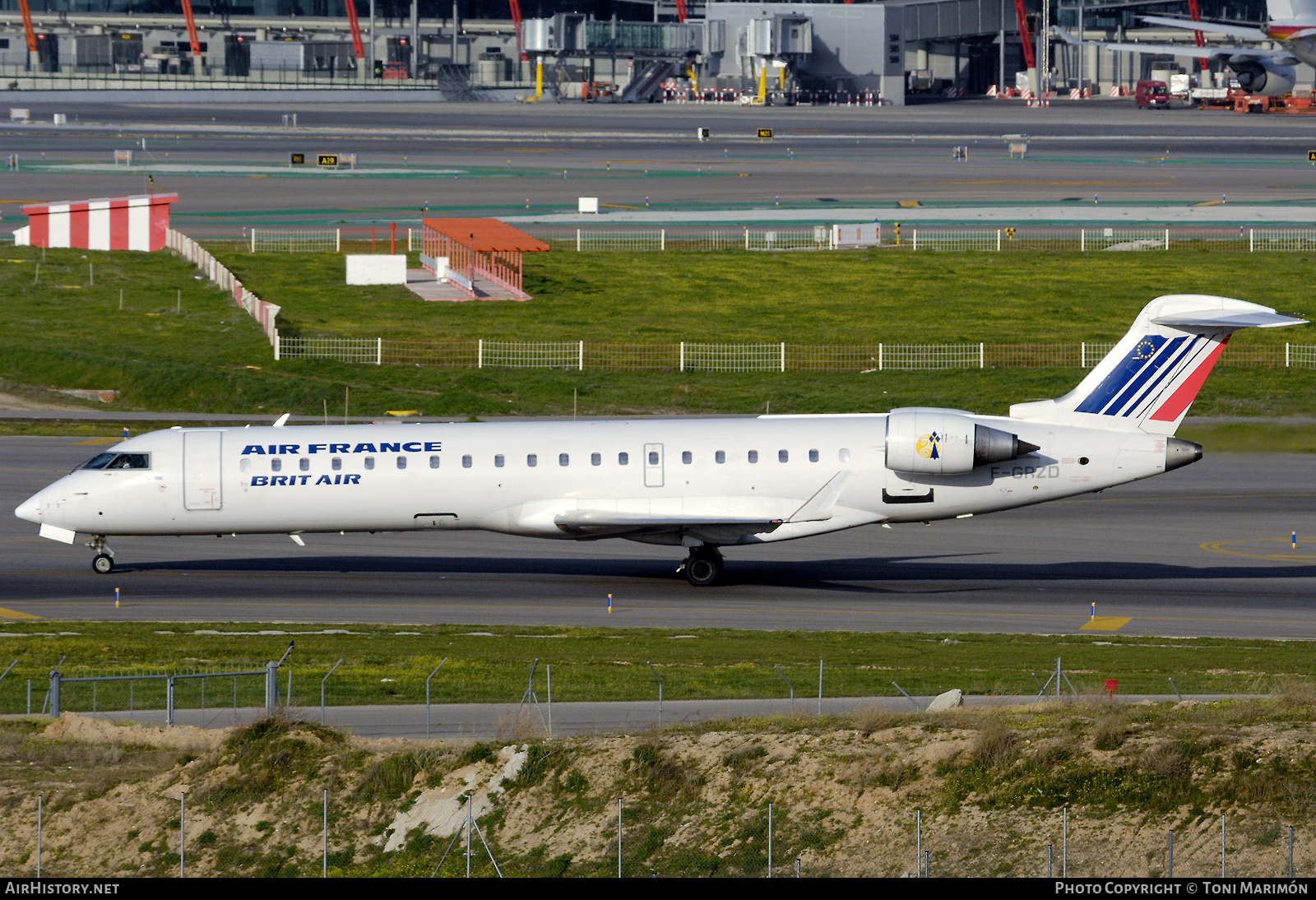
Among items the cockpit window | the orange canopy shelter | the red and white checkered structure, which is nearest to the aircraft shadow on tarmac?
the cockpit window

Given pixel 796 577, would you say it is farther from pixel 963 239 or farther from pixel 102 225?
pixel 102 225

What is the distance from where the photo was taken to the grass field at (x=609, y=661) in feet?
90.2

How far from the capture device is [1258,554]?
4125cm

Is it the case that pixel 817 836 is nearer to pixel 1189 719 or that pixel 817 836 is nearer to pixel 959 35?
pixel 1189 719

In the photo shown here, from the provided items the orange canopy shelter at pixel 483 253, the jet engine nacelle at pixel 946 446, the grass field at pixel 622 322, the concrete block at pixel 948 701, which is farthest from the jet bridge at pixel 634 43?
the concrete block at pixel 948 701

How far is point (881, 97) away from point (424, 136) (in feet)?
209

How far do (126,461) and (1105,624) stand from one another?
22639mm

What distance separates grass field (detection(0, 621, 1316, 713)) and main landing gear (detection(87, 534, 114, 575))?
5.45 m

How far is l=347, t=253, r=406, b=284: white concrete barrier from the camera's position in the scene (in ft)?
245

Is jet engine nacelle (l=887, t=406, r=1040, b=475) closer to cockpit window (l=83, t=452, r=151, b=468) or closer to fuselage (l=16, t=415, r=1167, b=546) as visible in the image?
fuselage (l=16, t=415, r=1167, b=546)

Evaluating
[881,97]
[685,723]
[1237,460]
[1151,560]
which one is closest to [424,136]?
[881,97]

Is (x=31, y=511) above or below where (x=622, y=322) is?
below

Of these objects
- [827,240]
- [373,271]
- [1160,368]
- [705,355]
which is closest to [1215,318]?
[1160,368]

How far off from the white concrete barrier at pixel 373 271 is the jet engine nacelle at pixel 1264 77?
400ft
